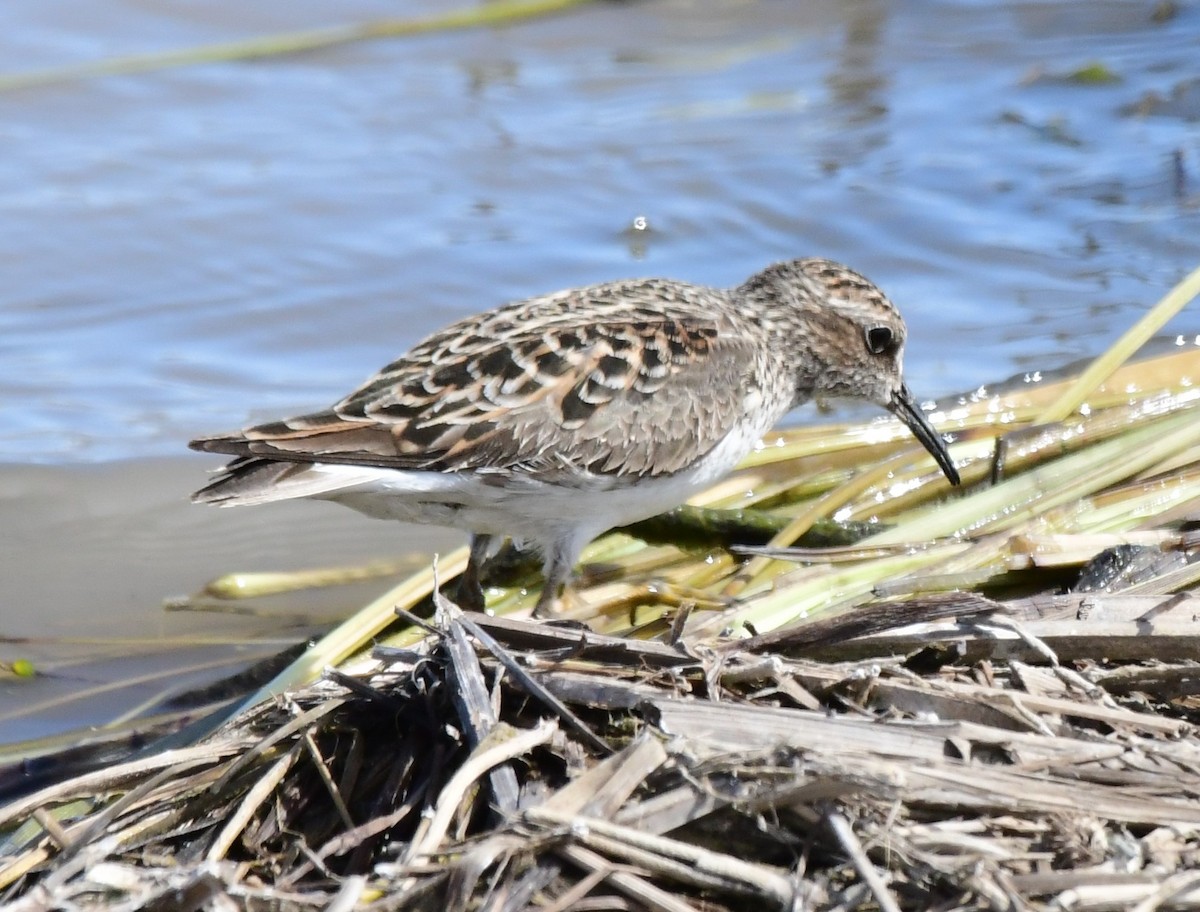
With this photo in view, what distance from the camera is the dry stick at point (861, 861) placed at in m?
3.46

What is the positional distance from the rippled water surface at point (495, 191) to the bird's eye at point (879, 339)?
5.50 feet

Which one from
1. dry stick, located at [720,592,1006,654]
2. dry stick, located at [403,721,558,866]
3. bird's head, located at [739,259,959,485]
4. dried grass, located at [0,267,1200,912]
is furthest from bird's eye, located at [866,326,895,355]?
dry stick, located at [403,721,558,866]

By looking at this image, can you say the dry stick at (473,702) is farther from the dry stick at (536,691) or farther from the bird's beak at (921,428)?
the bird's beak at (921,428)

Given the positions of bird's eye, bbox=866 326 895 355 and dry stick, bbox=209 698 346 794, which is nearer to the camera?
dry stick, bbox=209 698 346 794

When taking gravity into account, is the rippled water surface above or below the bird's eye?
above

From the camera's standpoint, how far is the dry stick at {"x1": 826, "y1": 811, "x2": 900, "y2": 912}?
3458 millimetres

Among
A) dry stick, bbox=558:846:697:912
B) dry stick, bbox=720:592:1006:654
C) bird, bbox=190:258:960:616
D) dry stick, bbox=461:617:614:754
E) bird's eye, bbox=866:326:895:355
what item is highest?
bird's eye, bbox=866:326:895:355

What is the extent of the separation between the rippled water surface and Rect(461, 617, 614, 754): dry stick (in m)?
3.20

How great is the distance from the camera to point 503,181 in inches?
448

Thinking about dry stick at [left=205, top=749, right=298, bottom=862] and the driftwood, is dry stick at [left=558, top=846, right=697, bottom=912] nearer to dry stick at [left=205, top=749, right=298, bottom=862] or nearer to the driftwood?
the driftwood

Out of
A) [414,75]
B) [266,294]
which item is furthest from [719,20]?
[266,294]

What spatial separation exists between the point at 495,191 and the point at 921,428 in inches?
205

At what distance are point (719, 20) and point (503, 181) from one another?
4169 millimetres

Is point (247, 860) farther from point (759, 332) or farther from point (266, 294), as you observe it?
point (266, 294)
